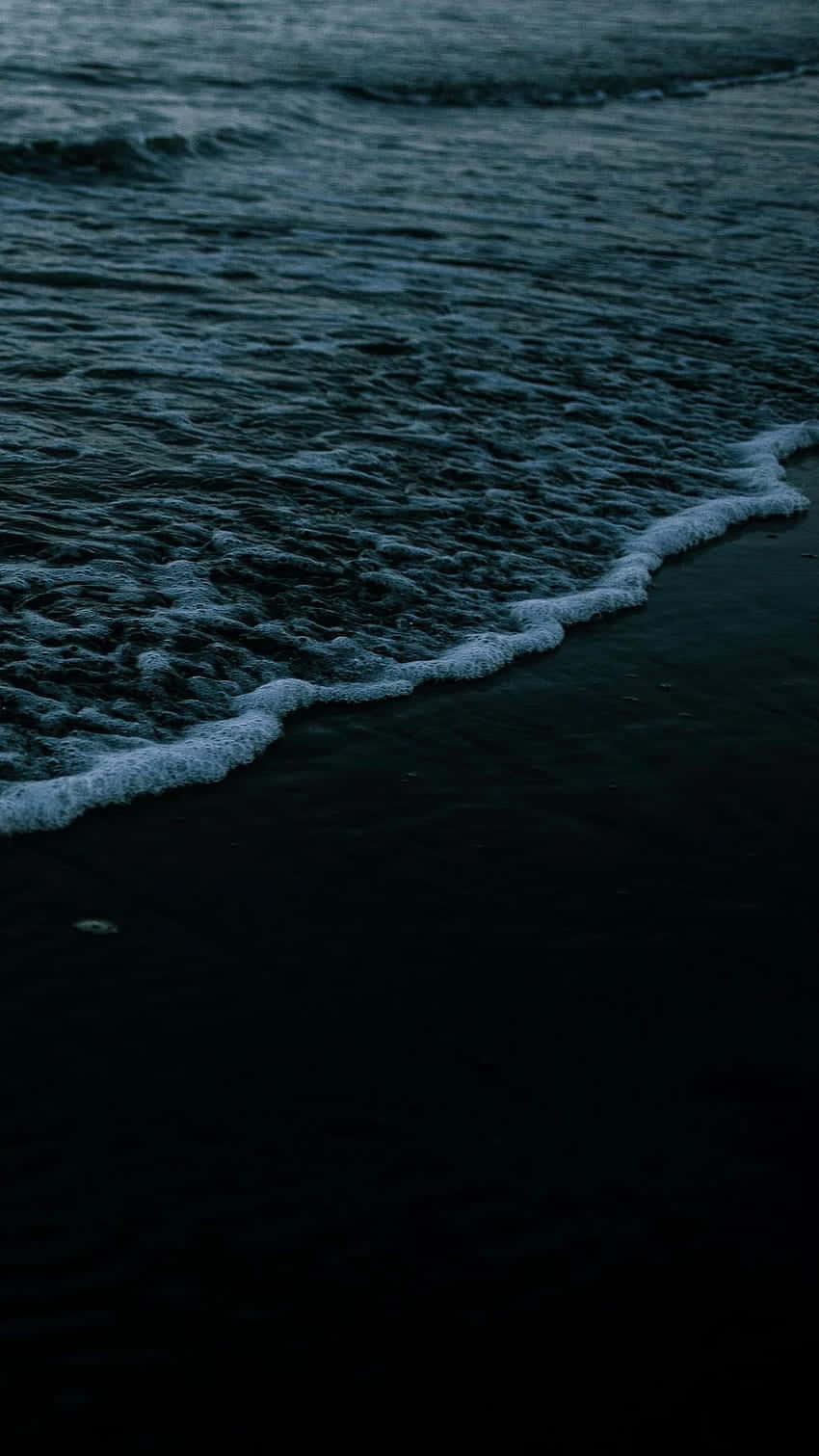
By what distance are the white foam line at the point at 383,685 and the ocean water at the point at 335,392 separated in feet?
0.05

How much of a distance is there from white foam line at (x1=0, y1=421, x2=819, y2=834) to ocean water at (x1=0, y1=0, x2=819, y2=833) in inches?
0.6

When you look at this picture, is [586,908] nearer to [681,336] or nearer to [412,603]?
[412,603]

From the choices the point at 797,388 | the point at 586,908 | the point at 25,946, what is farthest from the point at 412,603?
the point at 797,388

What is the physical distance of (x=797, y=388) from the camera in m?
8.19

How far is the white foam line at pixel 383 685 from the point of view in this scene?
153 inches

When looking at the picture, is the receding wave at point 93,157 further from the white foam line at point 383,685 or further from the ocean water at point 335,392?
the white foam line at point 383,685

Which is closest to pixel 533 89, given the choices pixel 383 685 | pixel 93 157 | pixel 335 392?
pixel 93 157

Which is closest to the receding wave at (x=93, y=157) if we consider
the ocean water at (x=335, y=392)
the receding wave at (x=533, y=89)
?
the ocean water at (x=335, y=392)

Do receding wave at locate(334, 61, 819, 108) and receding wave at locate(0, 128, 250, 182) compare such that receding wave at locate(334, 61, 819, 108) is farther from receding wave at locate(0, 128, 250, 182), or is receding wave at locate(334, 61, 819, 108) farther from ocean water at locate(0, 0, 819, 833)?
receding wave at locate(0, 128, 250, 182)

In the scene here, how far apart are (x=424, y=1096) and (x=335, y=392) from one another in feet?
17.2

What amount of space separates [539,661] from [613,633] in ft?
1.33

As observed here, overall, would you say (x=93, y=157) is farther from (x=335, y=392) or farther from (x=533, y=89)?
(x=533, y=89)

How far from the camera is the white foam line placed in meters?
3.89

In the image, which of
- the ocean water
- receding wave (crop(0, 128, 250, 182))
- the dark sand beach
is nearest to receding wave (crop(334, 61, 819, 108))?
the ocean water
